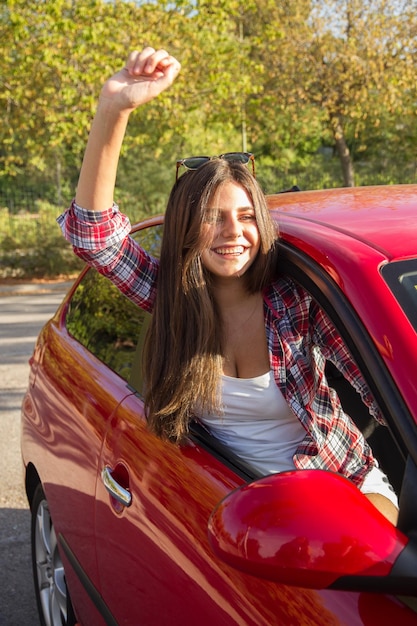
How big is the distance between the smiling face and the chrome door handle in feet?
2.03

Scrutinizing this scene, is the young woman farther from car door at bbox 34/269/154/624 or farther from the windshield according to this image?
car door at bbox 34/269/154/624

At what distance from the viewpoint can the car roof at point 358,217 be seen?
1729mm

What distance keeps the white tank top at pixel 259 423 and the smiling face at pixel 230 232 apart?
11.8 inches

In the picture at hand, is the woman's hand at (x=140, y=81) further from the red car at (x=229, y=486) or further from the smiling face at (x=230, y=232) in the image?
the red car at (x=229, y=486)

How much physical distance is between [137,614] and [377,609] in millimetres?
814

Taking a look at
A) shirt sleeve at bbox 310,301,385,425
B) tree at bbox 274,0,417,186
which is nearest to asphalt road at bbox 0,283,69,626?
shirt sleeve at bbox 310,301,385,425

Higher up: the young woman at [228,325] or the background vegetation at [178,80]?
the background vegetation at [178,80]

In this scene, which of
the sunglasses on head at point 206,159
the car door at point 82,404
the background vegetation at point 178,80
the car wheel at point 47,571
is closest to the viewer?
the sunglasses on head at point 206,159

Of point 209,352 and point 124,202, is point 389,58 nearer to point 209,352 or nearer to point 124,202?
point 124,202

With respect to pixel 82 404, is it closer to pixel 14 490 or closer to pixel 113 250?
pixel 113 250

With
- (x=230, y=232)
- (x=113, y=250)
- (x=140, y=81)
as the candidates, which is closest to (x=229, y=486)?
(x=230, y=232)

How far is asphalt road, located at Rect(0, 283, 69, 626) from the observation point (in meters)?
3.25

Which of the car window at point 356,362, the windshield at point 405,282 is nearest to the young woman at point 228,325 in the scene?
the car window at point 356,362

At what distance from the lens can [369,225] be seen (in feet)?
6.09
